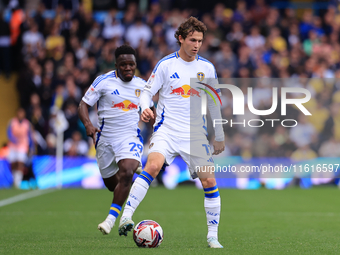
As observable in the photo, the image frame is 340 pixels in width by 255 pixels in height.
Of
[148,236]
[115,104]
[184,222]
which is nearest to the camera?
[148,236]

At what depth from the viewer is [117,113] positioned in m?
7.76

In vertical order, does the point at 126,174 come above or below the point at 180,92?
below

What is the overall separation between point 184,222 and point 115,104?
2.32m

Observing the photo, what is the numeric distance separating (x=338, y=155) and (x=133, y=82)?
30.3 feet

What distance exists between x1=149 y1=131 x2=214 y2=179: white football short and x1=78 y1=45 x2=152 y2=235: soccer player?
1.30 metres

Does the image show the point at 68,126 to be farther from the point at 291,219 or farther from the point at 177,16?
the point at 291,219

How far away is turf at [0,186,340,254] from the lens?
5961mm

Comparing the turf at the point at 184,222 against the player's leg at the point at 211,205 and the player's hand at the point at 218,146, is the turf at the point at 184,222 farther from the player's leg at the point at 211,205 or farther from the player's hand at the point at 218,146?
the player's hand at the point at 218,146

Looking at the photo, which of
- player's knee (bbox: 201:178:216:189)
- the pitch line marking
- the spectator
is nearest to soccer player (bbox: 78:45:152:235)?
player's knee (bbox: 201:178:216:189)

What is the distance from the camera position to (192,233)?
7.40 meters

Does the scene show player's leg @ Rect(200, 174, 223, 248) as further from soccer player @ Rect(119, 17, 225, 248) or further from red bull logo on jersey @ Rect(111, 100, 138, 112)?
red bull logo on jersey @ Rect(111, 100, 138, 112)

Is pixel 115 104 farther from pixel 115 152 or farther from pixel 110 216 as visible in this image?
pixel 110 216

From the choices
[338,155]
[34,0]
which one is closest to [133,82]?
[338,155]

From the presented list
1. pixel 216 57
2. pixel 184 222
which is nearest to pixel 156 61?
pixel 216 57
